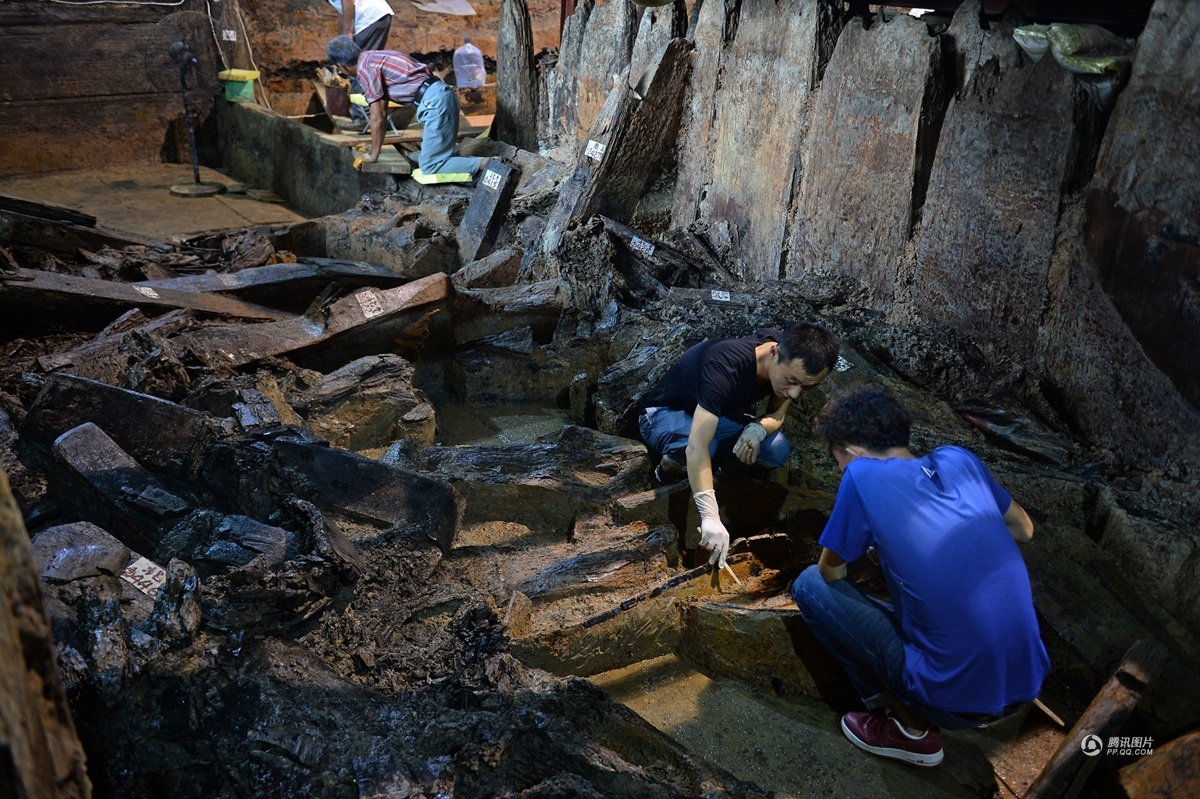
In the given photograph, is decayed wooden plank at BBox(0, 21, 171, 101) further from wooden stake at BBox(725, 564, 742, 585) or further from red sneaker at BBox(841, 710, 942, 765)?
red sneaker at BBox(841, 710, 942, 765)

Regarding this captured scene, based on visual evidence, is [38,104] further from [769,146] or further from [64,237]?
Result: [769,146]

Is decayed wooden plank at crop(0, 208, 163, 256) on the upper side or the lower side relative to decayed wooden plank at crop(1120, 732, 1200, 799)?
upper

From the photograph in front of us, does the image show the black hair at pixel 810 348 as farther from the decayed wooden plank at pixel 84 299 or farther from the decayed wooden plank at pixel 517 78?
the decayed wooden plank at pixel 517 78

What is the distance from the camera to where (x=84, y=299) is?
5.18 metres

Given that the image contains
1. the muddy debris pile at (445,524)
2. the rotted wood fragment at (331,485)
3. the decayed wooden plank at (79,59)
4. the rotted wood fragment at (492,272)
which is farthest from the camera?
the decayed wooden plank at (79,59)

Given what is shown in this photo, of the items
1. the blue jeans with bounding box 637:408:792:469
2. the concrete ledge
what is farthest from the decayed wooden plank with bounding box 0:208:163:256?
the blue jeans with bounding box 637:408:792:469

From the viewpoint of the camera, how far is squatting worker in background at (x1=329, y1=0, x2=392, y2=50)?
374 inches

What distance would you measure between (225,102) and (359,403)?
24.2 feet

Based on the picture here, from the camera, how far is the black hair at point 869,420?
2.79 meters

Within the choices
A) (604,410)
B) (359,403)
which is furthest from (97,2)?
(604,410)

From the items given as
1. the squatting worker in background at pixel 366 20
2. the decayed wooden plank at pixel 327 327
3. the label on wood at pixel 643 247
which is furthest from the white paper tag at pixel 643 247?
the squatting worker in background at pixel 366 20

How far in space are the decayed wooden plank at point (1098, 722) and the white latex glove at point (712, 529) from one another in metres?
1.34

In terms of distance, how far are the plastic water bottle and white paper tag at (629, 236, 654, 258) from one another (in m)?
5.71

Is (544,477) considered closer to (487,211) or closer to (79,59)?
(487,211)
